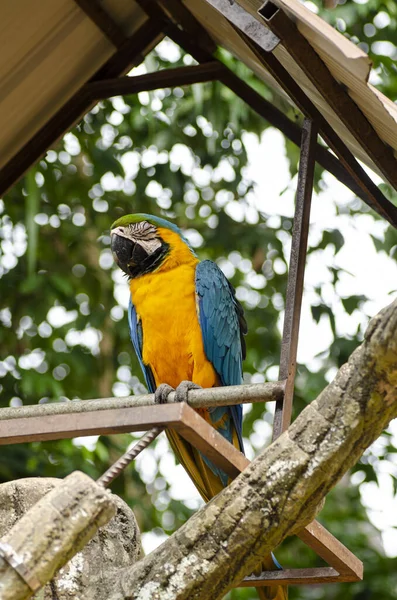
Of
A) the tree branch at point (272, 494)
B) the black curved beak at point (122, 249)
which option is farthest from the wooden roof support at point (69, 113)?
the tree branch at point (272, 494)

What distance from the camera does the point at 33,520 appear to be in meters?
1.57

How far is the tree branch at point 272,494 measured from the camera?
6.03 feet

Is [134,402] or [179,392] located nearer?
[134,402]

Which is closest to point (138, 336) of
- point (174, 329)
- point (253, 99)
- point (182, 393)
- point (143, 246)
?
point (174, 329)

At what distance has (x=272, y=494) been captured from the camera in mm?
1856

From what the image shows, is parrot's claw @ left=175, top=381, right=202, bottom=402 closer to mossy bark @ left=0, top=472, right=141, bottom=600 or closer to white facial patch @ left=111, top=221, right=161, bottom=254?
mossy bark @ left=0, top=472, right=141, bottom=600

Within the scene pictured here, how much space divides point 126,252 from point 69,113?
1.67 ft

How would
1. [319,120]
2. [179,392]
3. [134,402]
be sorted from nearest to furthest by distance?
1. [134,402]
2. [179,392]
3. [319,120]

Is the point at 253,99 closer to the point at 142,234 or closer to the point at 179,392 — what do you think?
the point at 142,234

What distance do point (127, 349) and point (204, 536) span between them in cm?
363

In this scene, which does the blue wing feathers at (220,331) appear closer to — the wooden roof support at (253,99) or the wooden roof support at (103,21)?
the wooden roof support at (253,99)

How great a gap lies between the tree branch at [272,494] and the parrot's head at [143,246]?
4.38 ft

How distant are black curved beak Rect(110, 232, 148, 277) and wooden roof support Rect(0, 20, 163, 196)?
39 cm

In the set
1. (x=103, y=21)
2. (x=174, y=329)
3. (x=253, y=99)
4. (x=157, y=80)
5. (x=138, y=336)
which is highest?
(x=103, y=21)
